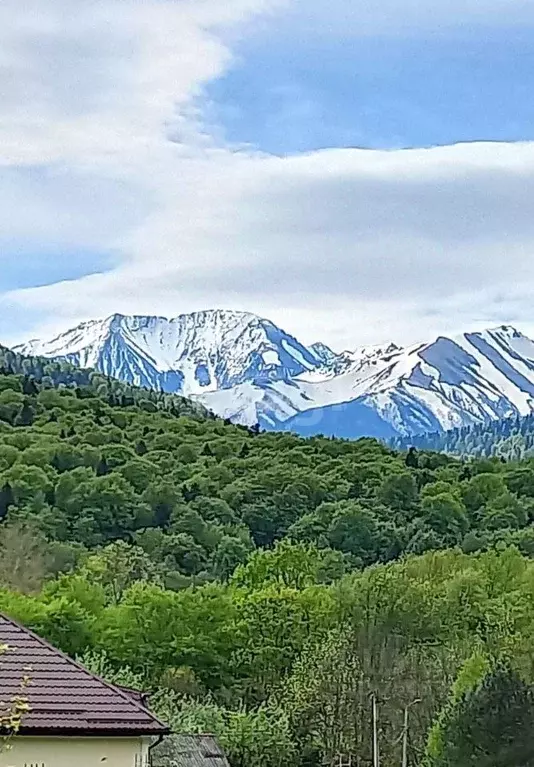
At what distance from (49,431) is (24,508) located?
21127 mm

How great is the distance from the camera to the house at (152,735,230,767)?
27.3 m

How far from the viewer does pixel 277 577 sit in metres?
57.0

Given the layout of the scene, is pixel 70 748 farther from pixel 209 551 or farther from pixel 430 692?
pixel 209 551

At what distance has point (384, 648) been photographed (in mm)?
40031

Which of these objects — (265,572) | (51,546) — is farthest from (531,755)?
→ (51,546)

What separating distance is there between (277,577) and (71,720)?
4265 centimetres

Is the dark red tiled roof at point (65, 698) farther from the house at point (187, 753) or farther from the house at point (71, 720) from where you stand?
the house at point (187, 753)

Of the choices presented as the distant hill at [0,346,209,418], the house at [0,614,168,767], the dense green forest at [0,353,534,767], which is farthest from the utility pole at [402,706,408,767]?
the distant hill at [0,346,209,418]

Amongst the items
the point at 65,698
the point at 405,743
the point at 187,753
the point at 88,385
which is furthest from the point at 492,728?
the point at 88,385

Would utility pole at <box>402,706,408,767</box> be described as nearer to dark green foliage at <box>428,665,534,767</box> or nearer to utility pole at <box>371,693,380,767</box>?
utility pole at <box>371,693,380,767</box>

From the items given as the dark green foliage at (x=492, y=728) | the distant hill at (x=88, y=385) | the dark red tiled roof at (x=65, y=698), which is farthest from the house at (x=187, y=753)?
the distant hill at (x=88, y=385)

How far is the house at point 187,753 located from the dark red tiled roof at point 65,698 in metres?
11.9

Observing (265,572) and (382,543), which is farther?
(382,543)

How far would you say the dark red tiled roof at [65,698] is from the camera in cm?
1458
